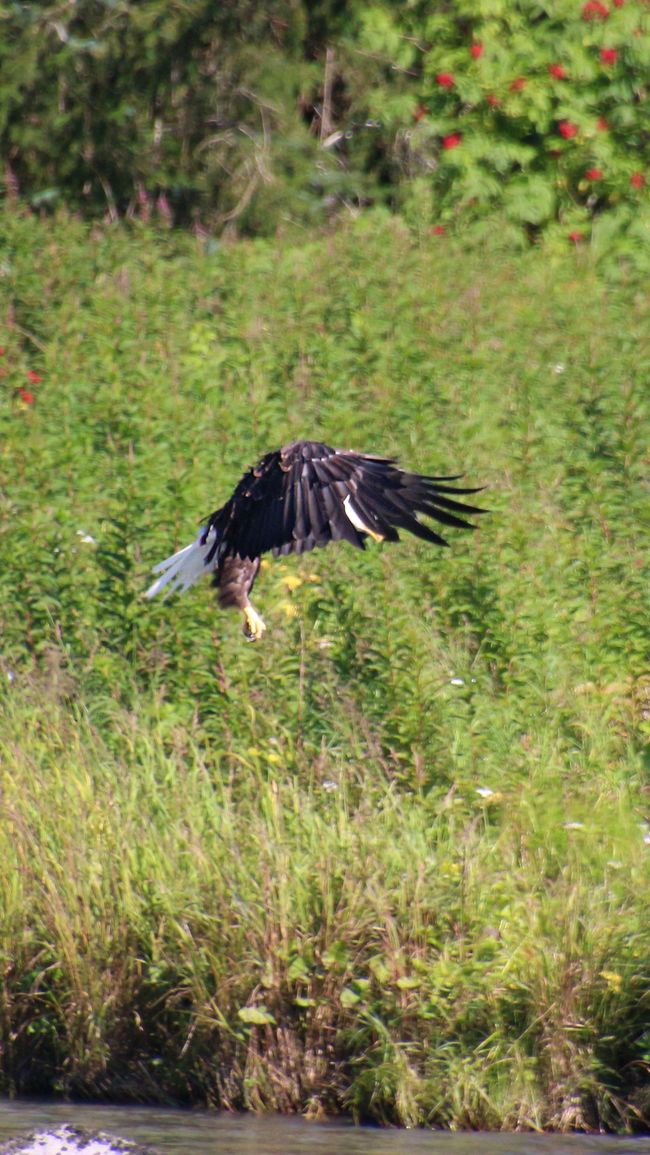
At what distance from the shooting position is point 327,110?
43.5 feet

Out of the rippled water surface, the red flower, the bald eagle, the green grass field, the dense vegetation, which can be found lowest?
the rippled water surface

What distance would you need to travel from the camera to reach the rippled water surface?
15.6 ft

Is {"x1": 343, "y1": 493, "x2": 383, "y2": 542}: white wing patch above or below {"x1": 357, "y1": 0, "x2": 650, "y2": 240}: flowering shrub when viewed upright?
below

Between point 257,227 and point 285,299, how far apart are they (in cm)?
257

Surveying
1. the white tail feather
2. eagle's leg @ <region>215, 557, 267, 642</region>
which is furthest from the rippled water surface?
the white tail feather

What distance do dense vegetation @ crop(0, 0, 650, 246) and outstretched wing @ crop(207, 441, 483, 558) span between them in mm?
5943

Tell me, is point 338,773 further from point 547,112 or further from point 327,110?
point 327,110

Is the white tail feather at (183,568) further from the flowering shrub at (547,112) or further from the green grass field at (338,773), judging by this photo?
the flowering shrub at (547,112)

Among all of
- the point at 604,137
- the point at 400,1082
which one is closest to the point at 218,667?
the point at 400,1082

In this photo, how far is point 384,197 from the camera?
42.9 ft

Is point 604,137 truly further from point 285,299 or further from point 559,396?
point 559,396

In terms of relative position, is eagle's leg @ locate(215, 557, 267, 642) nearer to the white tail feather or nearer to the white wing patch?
the white tail feather

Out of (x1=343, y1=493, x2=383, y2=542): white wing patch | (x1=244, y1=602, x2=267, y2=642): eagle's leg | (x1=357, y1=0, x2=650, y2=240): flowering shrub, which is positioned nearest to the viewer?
(x1=343, y1=493, x2=383, y2=542): white wing patch

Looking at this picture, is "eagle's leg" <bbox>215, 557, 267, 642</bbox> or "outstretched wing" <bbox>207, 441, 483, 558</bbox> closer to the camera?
"outstretched wing" <bbox>207, 441, 483, 558</bbox>
